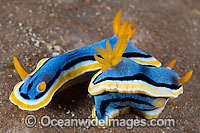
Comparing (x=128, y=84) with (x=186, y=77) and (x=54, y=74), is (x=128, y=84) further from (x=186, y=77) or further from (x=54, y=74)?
(x=54, y=74)

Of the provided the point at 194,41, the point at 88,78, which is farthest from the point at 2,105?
the point at 194,41

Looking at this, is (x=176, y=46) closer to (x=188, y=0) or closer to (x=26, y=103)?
(x=188, y=0)

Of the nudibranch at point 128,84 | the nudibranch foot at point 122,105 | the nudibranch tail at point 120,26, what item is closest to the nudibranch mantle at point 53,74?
the nudibranch tail at point 120,26

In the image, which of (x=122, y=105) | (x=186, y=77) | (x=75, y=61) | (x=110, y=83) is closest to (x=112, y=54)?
(x=110, y=83)

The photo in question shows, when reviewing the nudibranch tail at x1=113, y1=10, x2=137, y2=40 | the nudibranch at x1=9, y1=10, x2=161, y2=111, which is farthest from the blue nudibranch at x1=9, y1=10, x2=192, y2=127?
the nudibranch tail at x1=113, y1=10, x2=137, y2=40

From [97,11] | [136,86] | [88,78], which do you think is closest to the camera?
[136,86]

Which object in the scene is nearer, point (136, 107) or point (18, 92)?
point (18, 92)

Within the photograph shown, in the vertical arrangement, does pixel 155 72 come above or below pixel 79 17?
above

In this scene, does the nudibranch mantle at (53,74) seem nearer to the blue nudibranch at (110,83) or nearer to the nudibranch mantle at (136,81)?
the blue nudibranch at (110,83)
